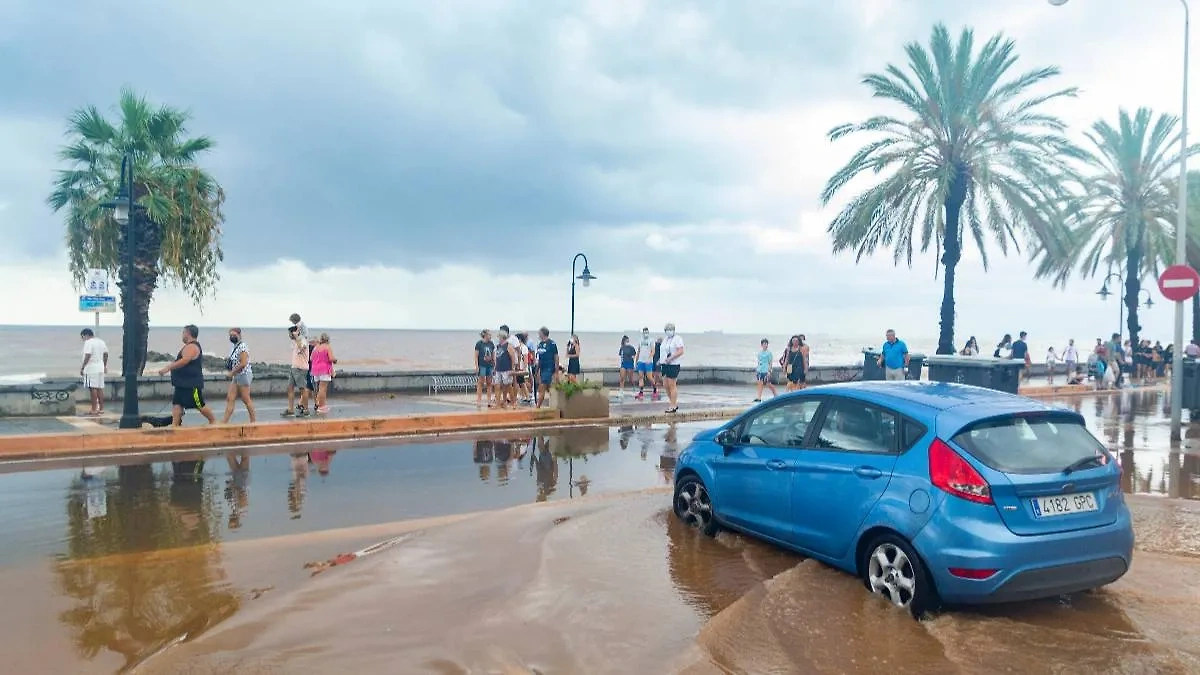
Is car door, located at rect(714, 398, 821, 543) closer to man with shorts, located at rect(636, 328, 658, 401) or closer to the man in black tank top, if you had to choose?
the man in black tank top

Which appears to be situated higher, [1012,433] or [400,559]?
[1012,433]

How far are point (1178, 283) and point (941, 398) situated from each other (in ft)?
35.7

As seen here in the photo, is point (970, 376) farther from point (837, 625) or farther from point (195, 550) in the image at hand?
point (195, 550)

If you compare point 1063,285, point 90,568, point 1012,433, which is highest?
point 1063,285

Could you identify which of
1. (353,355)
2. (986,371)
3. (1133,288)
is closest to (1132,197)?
(1133,288)

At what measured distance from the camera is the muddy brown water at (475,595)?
4570 millimetres

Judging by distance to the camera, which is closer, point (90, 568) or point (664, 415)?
point (90, 568)

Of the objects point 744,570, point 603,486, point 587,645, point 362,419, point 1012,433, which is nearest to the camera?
point 587,645

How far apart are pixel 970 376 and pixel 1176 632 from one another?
1366 cm

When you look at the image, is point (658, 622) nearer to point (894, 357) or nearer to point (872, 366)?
point (894, 357)

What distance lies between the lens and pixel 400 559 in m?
6.50

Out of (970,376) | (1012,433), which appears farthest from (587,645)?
(970,376)

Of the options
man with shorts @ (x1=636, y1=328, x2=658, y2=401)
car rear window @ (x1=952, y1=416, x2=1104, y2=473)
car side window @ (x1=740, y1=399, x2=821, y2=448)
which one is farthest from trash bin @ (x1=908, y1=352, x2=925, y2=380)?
car rear window @ (x1=952, y1=416, x2=1104, y2=473)

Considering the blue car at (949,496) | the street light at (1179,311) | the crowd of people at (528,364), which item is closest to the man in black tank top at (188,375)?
the crowd of people at (528,364)
